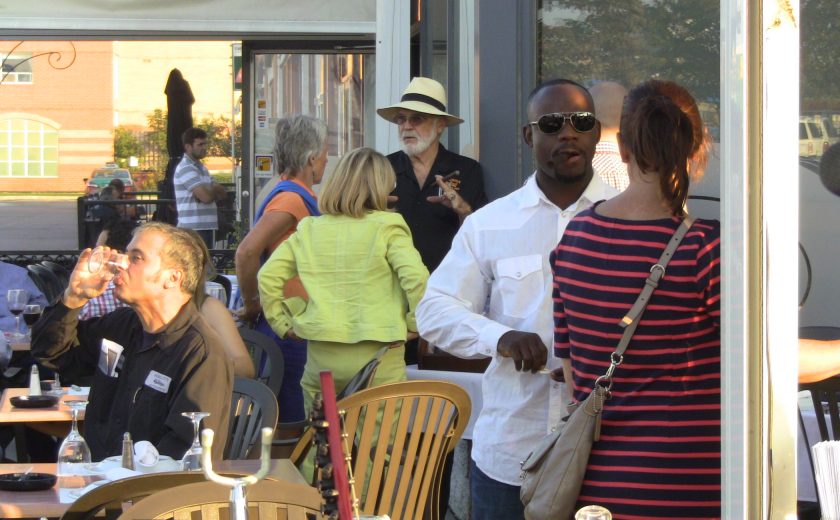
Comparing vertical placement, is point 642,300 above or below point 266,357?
above

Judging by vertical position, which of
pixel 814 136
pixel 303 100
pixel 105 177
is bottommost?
pixel 814 136

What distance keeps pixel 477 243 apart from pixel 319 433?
1.87 metres

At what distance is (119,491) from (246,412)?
1.74m

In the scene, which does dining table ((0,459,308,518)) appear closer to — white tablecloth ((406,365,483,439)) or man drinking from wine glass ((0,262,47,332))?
white tablecloth ((406,365,483,439))

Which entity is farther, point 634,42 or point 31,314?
point 31,314

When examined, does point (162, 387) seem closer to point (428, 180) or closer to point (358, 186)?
point (358, 186)

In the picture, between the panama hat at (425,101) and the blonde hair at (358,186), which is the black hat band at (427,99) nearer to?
the panama hat at (425,101)

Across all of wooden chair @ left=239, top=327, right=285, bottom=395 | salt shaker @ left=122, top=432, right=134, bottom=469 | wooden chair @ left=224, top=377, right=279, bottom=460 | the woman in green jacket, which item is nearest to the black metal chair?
wooden chair @ left=239, top=327, right=285, bottom=395

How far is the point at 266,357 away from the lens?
17.9ft

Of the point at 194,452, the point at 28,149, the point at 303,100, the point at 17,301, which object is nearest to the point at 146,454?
the point at 194,452

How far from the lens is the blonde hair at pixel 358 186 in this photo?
492cm

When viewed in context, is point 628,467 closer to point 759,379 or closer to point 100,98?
point 759,379

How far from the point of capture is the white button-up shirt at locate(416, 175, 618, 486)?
9.75 feet

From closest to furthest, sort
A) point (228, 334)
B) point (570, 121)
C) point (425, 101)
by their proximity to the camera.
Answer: point (570, 121), point (228, 334), point (425, 101)
